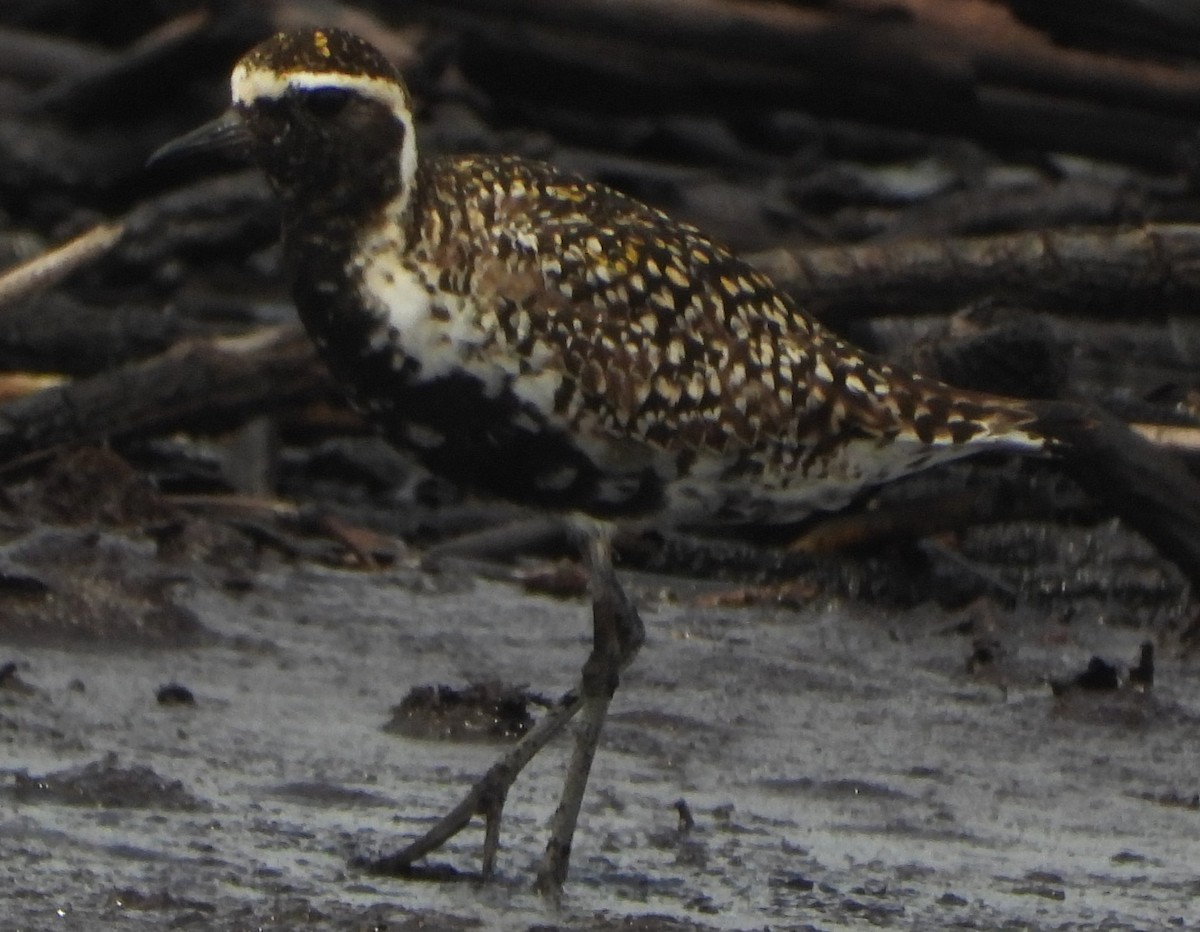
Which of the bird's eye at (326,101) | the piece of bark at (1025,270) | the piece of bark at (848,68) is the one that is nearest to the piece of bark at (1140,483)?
the piece of bark at (1025,270)

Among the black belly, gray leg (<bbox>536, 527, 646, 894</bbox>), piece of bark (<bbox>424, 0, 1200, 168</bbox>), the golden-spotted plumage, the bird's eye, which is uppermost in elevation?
piece of bark (<bbox>424, 0, 1200, 168</bbox>)

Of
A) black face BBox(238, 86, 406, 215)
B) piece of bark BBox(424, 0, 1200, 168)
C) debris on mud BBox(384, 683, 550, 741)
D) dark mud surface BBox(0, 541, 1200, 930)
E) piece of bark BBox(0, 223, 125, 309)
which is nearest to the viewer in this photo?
dark mud surface BBox(0, 541, 1200, 930)

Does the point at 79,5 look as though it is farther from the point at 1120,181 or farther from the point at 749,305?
the point at 749,305

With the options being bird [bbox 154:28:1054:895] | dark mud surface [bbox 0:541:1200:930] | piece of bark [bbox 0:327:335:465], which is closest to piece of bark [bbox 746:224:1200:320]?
dark mud surface [bbox 0:541:1200:930]

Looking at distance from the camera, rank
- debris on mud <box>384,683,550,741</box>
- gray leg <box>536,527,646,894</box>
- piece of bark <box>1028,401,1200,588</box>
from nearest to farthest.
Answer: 1. gray leg <box>536,527,646,894</box>
2. debris on mud <box>384,683,550,741</box>
3. piece of bark <box>1028,401,1200,588</box>

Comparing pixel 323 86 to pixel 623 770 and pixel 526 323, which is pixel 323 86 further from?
pixel 623 770

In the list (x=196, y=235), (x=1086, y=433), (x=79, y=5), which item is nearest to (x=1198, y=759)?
(x=1086, y=433)

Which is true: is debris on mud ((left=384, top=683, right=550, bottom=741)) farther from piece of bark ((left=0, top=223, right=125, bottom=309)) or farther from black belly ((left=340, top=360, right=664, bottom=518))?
piece of bark ((left=0, top=223, right=125, bottom=309))
